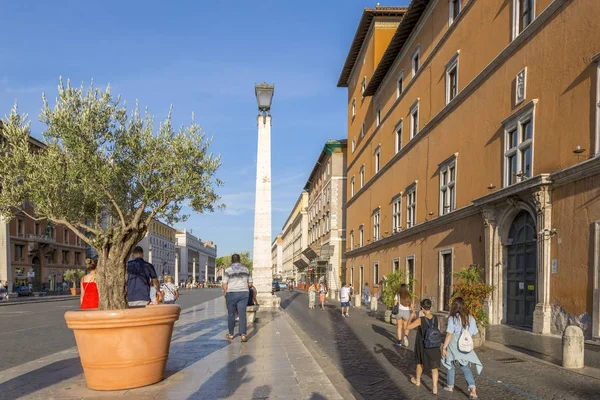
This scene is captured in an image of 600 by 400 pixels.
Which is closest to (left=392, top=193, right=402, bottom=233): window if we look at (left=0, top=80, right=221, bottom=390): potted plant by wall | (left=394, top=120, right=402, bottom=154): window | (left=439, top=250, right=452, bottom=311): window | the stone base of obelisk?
(left=394, top=120, right=402, bottom=154): window

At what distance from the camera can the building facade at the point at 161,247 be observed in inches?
3963

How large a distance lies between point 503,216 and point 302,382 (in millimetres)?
10318

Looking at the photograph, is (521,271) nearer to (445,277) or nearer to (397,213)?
(445,277)

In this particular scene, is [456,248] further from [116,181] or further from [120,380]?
[120,380]

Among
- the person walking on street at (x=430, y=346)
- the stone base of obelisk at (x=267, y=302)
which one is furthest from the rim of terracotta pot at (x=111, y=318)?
the stone base of obelisk at (x=267, y=302)

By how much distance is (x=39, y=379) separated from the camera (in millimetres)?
6719

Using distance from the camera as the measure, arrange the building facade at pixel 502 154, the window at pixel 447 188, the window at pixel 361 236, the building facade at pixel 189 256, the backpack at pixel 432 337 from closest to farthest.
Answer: the backpack at pixel 432 337, the building facade at pixel 502 154, the window at pixel 447 188, the window at pixel 361 236, the building facade at pixel 189 256

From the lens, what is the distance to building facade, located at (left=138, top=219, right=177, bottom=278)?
101m

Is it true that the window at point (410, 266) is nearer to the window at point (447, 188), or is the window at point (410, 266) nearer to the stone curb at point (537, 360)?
the window at point (447, 188)

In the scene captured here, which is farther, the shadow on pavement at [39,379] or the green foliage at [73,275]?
the green foliage at [73,275]

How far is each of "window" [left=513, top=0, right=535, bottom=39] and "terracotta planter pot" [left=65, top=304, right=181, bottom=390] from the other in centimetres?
1304

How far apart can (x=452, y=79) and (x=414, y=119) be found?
5.16 metres

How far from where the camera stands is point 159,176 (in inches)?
398

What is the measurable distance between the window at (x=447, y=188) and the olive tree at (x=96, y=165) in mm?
11223
